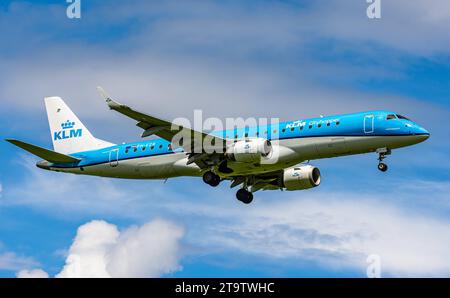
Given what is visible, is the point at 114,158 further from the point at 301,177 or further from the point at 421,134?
the point at 421,134

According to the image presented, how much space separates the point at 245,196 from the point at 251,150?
26.2ft

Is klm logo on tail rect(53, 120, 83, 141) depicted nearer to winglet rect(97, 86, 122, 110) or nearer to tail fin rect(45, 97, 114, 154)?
tail fin rect(45, 97, 114, 154)

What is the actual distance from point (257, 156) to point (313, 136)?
11.4 feet

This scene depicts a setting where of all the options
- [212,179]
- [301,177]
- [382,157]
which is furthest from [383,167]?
[212,179]

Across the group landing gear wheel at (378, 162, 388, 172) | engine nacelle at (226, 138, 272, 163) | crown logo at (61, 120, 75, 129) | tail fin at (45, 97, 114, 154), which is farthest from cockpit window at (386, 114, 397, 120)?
crown logo at (61, 120, 75, 129)

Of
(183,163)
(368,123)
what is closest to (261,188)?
(183,163)

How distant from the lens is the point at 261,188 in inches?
2547

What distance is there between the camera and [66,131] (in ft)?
228

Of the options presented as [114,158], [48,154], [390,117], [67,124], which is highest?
[67,124]

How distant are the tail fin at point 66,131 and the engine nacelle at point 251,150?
38.2 feet

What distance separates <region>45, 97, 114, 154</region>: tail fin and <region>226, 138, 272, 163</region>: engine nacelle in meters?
11.6

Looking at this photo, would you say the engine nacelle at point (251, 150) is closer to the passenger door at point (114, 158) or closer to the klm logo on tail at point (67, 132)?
the passenger door at point (114, 158)

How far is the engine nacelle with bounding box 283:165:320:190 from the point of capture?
6309 cm

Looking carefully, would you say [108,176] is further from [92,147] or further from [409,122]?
[409,122]
